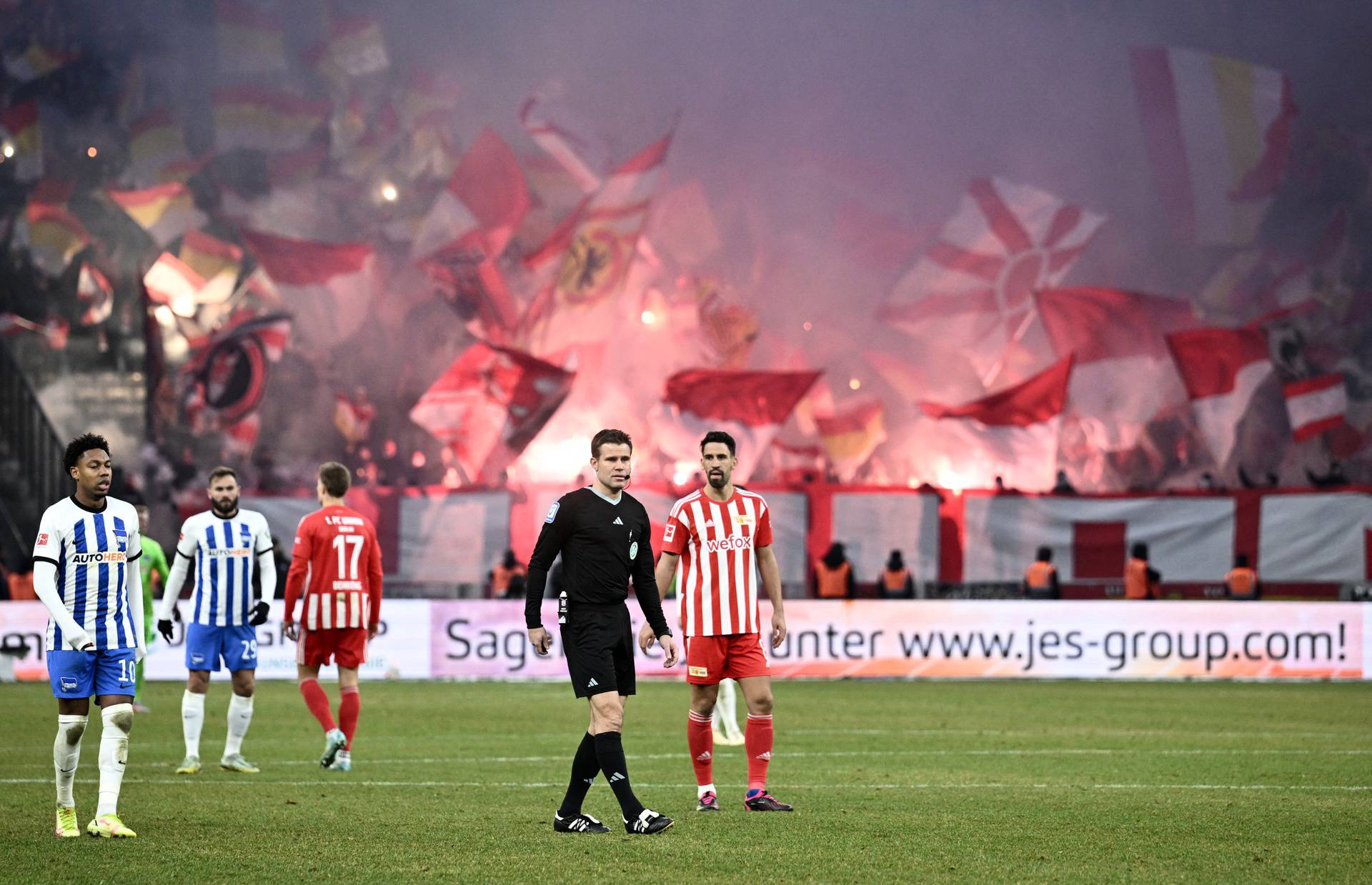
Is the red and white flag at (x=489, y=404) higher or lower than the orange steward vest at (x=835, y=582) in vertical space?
higher

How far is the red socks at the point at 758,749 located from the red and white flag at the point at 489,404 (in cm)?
3359

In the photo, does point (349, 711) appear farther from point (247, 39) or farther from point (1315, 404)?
point (1315, 404)

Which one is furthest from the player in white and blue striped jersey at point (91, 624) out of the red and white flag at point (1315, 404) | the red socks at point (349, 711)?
the red and white flag at point (1315, 404)

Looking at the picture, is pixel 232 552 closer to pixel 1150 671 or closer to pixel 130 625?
pixel 130 625

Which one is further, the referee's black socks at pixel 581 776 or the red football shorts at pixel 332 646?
the red football shorts at pixel 332 646

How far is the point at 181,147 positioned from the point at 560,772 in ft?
120

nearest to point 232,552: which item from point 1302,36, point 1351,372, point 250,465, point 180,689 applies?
point 180,689

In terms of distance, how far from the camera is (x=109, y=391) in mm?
41000

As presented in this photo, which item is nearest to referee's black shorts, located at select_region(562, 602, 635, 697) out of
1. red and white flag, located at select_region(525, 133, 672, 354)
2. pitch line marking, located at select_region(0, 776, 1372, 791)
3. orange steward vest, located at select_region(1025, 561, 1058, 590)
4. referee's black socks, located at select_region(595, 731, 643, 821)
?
referee's black socks, located at select_region(595, 731, 643, 821)

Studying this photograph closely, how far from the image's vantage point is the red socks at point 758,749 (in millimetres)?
9484

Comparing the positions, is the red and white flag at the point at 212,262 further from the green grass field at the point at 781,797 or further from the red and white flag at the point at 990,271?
the green grass field at the point at 781,797

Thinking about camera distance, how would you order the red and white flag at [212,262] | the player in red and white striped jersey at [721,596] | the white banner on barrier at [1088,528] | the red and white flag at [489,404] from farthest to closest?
1. the red and white flag at [212,262]
2. the red and white flag at [489,404]
3. the white banner on barrier at [1088,528]
4. the player in red and white striped jersey at [721,596]

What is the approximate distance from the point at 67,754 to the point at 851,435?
123 feet

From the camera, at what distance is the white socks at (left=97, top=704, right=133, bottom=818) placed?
831cm
